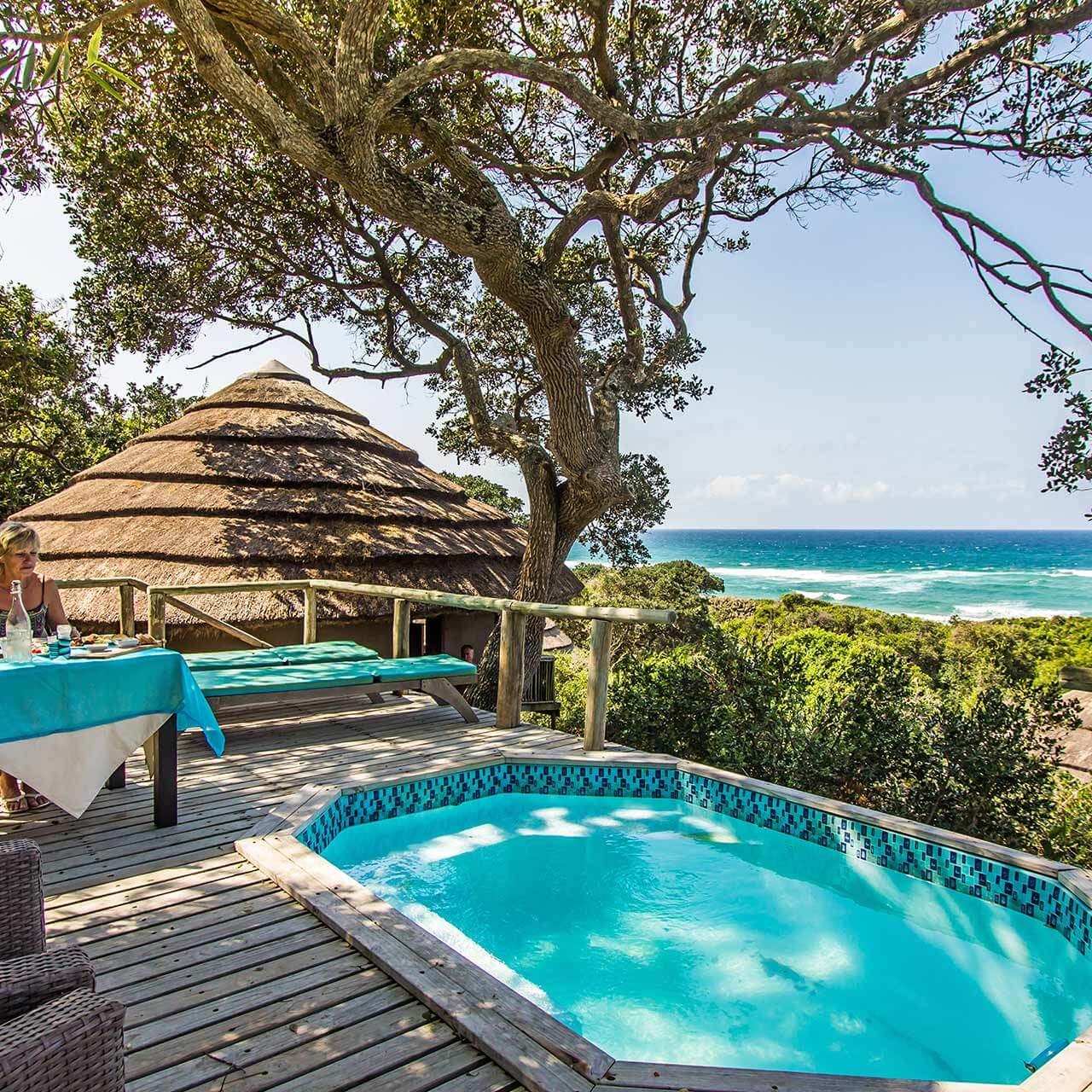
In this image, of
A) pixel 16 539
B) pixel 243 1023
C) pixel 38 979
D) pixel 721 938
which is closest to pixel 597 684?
pixel 721 938

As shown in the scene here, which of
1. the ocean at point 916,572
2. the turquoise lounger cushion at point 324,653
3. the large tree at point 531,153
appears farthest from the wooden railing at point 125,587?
the ocean at point 916,572

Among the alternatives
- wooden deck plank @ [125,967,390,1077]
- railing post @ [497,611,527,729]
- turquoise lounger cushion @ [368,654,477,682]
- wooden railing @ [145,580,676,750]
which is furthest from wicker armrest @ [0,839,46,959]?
railing post @ [497,611,527,729]

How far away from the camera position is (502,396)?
11414 mm

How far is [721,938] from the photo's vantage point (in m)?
3.61

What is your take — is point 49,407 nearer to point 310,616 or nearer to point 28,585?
point 310,616

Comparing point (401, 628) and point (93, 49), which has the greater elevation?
point (93, 49)

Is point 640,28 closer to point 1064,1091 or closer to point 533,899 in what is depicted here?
point 533,899

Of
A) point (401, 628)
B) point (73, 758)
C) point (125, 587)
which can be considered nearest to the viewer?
point (73, 758)

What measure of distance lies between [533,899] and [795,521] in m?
127

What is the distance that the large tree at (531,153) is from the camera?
18.1 feet

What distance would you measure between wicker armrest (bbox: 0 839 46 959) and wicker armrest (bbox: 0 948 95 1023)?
336 mm

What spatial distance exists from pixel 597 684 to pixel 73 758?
2.87 metres

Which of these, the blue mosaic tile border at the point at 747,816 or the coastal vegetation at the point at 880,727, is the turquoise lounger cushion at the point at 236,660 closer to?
the blue mosaic tile border at the point at 747,816

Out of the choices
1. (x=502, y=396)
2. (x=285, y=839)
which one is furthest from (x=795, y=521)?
(x=285, y=839)
